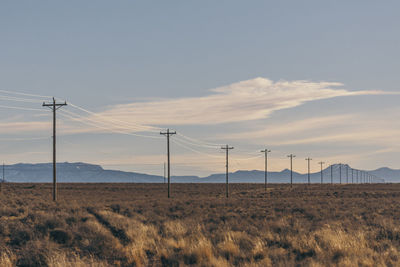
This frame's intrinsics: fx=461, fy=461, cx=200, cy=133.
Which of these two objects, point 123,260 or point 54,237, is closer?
point 123,260

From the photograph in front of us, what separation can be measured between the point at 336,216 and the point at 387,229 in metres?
9.01

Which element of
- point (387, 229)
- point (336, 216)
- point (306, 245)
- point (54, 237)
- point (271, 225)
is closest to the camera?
point (306, 245)

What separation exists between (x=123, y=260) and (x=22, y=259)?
3291 millimetres

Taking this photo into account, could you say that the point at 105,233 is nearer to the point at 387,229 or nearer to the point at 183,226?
the point at 183,226

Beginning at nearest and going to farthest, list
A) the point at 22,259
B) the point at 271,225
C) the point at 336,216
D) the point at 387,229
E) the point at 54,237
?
1. the point at 22,259
2. the point at 54,237
3. the point at 387,229
4. the point at 271,225
5. the point at 336,216

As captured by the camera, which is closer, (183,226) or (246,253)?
(246,253)

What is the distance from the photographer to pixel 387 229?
2156cm

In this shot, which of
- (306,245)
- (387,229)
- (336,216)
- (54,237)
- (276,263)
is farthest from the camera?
(336,216)

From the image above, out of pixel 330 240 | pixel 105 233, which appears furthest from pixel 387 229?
pixel 105 233

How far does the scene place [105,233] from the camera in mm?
19594

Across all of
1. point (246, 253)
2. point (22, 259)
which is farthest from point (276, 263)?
point (22, 259)

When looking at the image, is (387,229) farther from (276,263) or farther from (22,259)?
(22,259)

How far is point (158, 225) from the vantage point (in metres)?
24.2

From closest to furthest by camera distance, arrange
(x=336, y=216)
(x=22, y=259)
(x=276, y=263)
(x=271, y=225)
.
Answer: (x=276, y=263)
(x=22, y=259)
(x=271, y=225)
(x=336, y=216)
